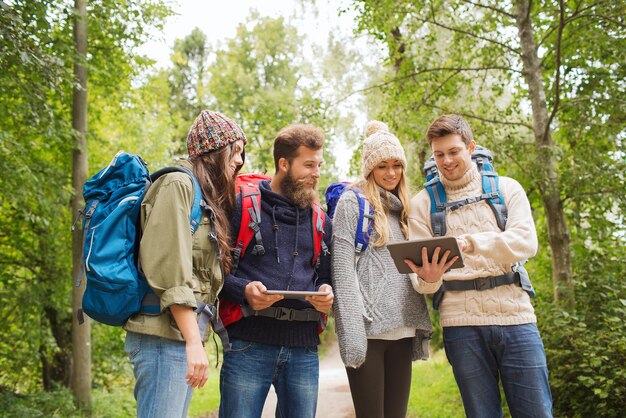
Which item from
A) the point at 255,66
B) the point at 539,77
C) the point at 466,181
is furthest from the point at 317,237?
the point at 255,66

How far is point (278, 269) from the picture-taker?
3.06 meters

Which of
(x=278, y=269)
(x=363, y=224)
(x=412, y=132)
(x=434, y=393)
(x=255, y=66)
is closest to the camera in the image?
(x=278, y=269)

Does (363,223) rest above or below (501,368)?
above

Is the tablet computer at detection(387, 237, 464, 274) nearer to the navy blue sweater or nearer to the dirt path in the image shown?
the navy blue sweater

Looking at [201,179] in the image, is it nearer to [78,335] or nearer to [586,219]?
[586,219]

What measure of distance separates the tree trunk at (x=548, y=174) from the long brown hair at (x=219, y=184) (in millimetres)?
4536

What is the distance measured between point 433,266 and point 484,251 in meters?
0.29

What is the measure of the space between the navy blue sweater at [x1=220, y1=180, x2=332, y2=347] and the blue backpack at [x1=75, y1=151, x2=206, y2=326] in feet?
1.78

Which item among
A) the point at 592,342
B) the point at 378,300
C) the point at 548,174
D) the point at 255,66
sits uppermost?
the point at 255,66

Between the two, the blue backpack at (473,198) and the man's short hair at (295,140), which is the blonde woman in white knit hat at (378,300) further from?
the man's short hair at (295,140)

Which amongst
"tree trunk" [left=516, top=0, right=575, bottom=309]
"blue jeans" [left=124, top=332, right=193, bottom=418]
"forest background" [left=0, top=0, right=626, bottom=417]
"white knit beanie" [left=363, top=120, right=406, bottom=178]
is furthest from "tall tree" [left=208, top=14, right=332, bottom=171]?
"blue jeans" [left=124, top=332, right=193, bottom=418]

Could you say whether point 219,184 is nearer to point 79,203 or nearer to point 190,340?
point 190,340

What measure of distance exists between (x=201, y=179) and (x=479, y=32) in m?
5.79

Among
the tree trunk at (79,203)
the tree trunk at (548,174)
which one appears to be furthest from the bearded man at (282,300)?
the tree trunk at (79,203)
